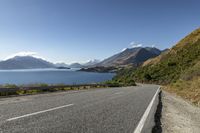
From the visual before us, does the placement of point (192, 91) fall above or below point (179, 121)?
above

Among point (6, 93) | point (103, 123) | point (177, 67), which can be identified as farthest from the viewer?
point (177, 67)

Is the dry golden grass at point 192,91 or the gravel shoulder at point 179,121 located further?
the dry golden grass at point 192,91

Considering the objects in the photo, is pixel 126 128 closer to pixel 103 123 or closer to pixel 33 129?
pixel 103 123

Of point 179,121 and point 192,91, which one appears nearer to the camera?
point 179,121

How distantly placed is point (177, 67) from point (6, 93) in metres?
73.1

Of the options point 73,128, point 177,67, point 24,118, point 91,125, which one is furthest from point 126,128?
point 177,67

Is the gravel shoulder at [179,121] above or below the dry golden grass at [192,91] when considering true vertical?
below

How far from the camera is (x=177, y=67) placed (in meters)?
83.6

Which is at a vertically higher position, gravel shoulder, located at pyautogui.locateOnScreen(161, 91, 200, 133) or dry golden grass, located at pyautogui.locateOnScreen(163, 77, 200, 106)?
dry golden grass, located at pyautogui.locateOnScreen(163, 77, 200, 106)

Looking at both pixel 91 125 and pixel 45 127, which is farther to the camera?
pixel 91 125

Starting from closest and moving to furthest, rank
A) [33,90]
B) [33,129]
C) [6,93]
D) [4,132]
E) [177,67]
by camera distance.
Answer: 1. [4,132]
2. [33,129]
3. [6,93]
4. [33,90]
5. [177,67]

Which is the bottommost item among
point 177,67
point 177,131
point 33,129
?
point 177,131

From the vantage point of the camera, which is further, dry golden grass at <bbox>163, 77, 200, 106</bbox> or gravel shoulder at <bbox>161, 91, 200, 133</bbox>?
dry golden grass at <bbox>163, 77, 200, 106</bbox>

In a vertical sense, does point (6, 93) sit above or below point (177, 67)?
below
